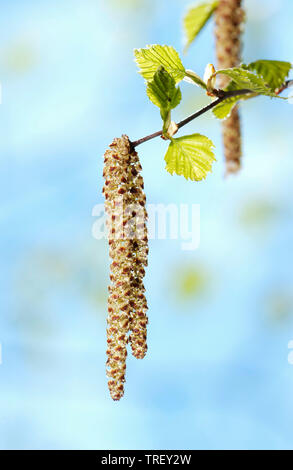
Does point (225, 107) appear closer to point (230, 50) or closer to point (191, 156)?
point (191, 156)

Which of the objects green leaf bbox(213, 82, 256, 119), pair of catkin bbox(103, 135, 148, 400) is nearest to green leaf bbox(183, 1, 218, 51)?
green leaf bbox(213, 82, 256, 119)

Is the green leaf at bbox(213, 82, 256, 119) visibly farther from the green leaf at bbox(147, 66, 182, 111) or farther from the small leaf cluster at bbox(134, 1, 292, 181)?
the green leaf at bbox(147, 66, 182, 111)

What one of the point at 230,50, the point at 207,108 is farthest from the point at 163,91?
the point at 230,50

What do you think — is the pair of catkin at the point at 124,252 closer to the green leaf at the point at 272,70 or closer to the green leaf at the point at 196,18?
the green leaf at the point at 272,70

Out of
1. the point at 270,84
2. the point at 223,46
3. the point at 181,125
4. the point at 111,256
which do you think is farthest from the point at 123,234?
the point at 223,46

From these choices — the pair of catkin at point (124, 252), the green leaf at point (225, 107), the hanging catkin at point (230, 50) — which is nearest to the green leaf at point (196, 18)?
the hanging catkin at point (230, 50)
